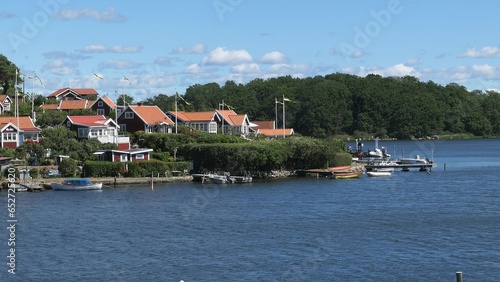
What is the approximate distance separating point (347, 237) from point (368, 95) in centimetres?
14132

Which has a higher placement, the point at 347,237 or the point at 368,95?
the point at 368,95

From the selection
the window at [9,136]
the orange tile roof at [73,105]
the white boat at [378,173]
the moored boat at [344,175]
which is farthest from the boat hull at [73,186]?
the orange tile roof at [73,105]

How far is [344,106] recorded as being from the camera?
181625 millimetres

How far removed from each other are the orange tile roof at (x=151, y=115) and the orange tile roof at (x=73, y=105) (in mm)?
11904

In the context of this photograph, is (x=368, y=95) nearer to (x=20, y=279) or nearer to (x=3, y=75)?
(x=3, y=75)

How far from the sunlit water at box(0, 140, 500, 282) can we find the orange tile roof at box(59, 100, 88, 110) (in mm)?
36536

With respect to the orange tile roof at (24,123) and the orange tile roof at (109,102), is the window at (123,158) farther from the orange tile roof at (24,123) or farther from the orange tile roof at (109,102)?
the orange tile roof at (109,102)

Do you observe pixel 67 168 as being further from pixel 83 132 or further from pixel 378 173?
pixel 378 173

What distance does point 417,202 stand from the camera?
5916 cm

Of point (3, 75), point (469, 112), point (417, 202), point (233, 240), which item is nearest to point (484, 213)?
point (417, 202)

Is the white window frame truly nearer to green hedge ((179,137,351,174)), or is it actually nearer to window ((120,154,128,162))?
window ((120,154,128,162))

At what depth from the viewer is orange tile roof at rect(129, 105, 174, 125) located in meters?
90.2

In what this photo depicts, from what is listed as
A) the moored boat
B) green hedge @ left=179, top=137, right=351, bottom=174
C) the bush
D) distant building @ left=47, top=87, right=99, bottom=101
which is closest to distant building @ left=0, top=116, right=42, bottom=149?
the bush

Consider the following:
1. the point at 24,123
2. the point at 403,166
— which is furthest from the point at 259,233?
the point at 403,166
